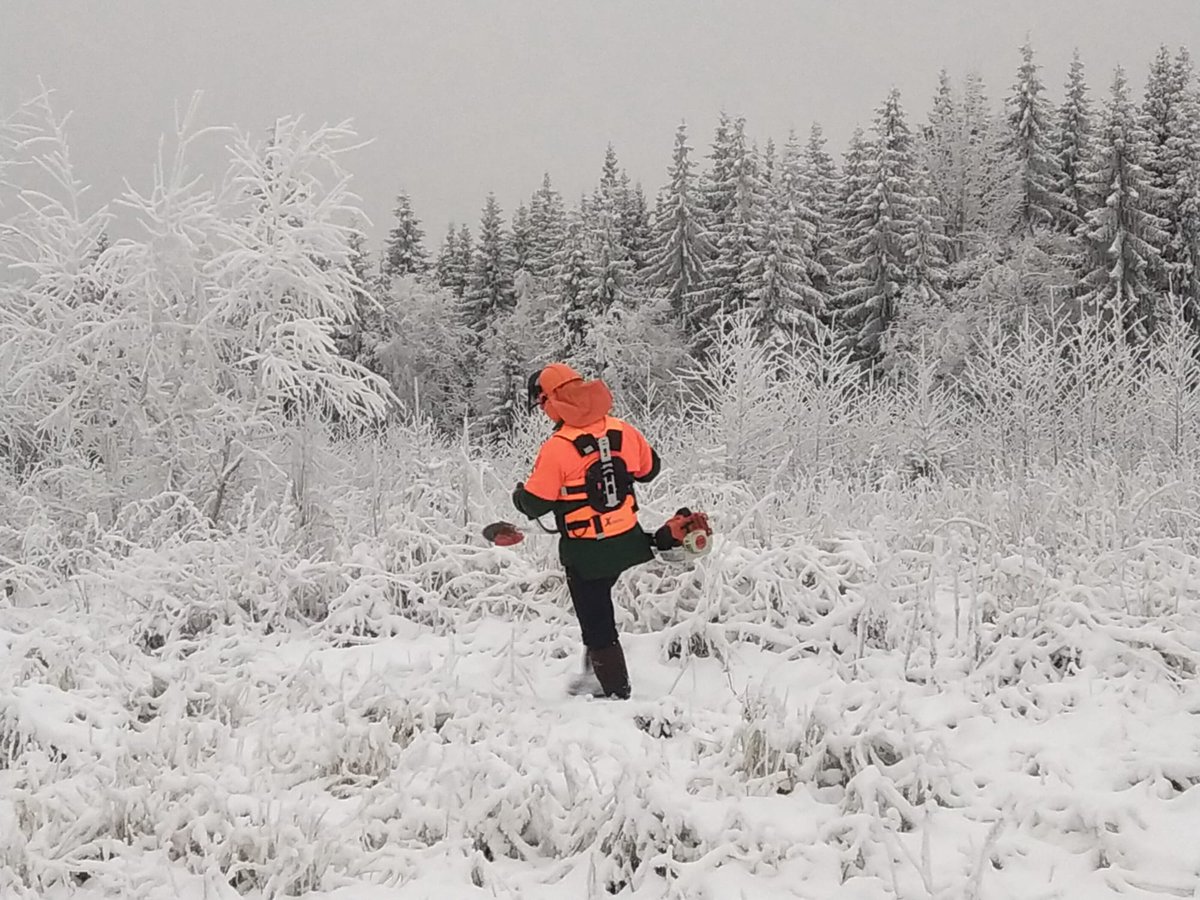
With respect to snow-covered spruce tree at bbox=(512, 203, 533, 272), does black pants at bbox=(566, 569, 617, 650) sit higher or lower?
lower

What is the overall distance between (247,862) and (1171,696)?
3.54 metres

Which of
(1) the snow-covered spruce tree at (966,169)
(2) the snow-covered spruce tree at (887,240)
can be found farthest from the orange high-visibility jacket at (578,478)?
Result: (1) the snow-covered spruce tree at (966,169)

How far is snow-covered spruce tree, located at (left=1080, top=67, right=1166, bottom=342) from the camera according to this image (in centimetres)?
2880

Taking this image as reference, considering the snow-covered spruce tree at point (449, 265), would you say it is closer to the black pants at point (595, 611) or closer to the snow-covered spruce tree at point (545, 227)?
the snow-covered spruce tree at point (545, 227)

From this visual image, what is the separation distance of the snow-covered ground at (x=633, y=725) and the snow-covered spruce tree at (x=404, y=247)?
1617 inches

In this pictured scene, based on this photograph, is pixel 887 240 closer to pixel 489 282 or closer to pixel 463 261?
pixel 489 282

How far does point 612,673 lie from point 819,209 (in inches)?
1374

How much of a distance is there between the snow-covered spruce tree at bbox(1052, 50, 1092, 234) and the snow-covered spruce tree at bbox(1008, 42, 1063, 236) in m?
0.29

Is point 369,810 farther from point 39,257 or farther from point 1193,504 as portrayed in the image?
point 39,257

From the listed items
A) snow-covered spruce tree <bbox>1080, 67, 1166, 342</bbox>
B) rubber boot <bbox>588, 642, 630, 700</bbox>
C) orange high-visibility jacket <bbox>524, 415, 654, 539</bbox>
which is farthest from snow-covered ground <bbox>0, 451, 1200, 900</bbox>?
snow-covered spruce tree <bbox>1080, 67, 1166, 342</bbox>

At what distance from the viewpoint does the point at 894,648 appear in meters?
4.57

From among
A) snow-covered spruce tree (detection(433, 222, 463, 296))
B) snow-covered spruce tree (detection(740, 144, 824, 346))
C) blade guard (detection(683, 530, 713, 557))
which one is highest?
snow-covered spruce tree (detection(433, 222, 463, 296))

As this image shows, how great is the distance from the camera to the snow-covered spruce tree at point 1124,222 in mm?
28797

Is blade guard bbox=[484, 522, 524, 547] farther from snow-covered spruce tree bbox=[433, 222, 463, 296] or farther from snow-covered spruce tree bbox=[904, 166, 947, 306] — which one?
snow-covered spruce tree bbox=[433, 222, 463, 296]
